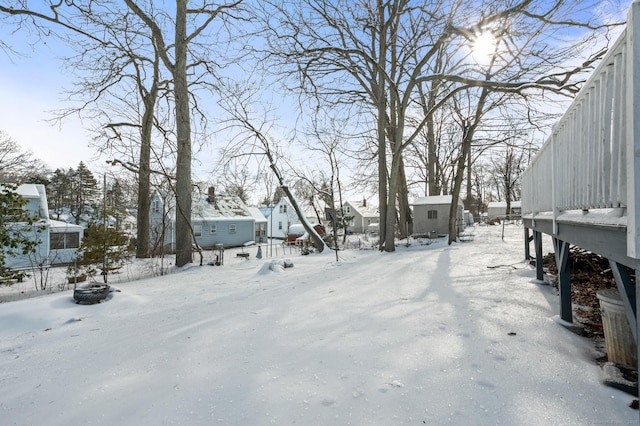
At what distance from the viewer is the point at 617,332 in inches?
97.1

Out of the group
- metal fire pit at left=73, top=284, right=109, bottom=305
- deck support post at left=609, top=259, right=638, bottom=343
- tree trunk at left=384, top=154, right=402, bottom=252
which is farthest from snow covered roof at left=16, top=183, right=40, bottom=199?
deck support post at left=609, top=259, right=638, bottom=343

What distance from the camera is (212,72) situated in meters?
12.2

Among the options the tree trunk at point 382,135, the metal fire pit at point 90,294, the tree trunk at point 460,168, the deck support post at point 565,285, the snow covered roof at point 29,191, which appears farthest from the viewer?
the snow covered roof at point 29,191

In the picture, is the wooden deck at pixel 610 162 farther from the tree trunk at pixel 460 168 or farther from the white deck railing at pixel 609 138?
the tree trunk at pixel 460 168

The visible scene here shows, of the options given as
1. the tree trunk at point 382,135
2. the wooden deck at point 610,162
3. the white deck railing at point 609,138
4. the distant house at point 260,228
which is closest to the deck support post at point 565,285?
the wooden deck at point 610,162

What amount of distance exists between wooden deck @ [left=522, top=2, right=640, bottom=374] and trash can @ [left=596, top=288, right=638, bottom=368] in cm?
51

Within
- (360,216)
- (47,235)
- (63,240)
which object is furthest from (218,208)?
(360,216)

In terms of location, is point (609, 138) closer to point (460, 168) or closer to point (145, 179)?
point (460, 168)

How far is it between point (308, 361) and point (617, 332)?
2564 millimetres

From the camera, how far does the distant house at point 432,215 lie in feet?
68.1

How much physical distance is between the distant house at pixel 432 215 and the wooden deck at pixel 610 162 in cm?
1854

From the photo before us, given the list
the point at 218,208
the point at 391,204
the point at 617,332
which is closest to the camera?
the point at 617,332

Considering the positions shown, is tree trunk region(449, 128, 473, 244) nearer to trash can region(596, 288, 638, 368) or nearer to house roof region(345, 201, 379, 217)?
trash can region(596, 288, 638, 368)

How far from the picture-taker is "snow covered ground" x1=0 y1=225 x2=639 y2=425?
6.51ft
